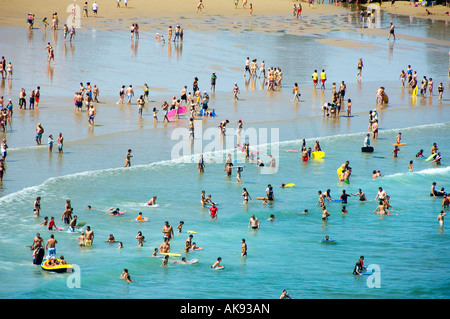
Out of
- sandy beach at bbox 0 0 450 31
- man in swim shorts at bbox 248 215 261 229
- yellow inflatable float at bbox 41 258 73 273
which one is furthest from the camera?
Result: sandy beach at bbox 0 0 450 31

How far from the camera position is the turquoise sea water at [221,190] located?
28609mm

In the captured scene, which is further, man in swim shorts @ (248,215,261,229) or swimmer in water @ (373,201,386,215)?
swimmer in water @ (373,201,386,215)

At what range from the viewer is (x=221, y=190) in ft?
125

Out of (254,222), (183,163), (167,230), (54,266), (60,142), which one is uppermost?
(60,142)

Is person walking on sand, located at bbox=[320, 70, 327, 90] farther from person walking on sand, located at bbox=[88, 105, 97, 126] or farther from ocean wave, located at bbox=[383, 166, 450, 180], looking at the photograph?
person walking on sand, located at bbox=[88, 105, 97, 126]

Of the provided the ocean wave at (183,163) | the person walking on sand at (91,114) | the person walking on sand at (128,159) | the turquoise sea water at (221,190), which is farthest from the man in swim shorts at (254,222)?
the person walking on sand at (91,114)

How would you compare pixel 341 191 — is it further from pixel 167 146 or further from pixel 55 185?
pixel 55 185

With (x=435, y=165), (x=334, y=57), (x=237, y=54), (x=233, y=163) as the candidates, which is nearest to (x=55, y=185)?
(x=233, y=163)

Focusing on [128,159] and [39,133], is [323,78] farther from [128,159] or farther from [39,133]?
[39,133]

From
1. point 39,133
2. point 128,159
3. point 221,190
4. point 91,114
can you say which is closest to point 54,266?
point 221,190

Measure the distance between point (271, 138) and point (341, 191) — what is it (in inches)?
347

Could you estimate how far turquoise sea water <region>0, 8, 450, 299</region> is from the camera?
93.9ft

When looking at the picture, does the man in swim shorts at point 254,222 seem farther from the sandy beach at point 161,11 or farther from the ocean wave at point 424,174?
the sandy beach at point 161,11

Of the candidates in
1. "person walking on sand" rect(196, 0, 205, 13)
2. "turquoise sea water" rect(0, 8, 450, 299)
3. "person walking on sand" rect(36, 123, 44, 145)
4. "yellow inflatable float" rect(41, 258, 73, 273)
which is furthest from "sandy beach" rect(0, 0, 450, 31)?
"yellow inflatable float" rect(41, 258, 73, 273)
